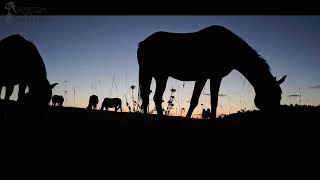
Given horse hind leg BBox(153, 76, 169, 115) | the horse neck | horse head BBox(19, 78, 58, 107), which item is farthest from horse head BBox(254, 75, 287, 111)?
horse head BBox(19, 78, 58, 107)

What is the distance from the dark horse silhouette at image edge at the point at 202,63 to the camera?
654 centimetres

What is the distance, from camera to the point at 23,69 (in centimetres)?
695

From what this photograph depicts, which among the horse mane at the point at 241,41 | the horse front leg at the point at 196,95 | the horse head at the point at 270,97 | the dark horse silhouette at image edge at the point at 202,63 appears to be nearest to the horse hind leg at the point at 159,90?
the dark horse silhouette at image edge at the point at 202,63

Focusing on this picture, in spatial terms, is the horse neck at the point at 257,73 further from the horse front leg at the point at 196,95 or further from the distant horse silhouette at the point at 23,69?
the distant horse silhouette at the point at 23,69

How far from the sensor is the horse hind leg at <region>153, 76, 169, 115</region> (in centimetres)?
848

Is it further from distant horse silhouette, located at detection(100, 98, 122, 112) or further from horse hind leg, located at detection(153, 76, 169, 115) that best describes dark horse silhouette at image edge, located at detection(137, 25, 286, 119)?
distant horse silhouette, located at detection(100, 98, 122, 112)

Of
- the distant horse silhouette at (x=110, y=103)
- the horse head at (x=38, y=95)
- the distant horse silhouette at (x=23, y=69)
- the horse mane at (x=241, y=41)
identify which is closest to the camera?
the horse head at (x=38, y=95)

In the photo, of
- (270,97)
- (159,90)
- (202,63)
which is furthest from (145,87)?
(270,97)

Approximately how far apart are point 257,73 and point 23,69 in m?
4.95

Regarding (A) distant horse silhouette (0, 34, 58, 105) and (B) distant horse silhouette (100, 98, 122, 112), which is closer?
(A) distant horse silhouette (0, 34, 58, 105)

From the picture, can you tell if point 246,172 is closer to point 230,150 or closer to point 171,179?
point 171,179
